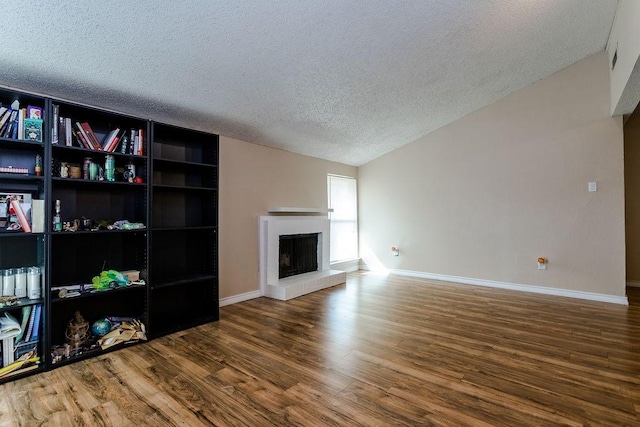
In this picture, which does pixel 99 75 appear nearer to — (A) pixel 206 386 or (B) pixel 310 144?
(A) pixel 206 386

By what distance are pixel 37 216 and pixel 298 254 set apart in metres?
3.26

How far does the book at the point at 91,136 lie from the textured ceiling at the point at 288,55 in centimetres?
31

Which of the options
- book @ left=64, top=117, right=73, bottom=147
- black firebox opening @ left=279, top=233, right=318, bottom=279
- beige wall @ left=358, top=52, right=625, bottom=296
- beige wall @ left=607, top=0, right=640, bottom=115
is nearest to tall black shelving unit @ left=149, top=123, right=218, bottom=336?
book @ left=64, top=117, right=73, bottom=147

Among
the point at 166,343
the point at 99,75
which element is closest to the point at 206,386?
the point at 166,343

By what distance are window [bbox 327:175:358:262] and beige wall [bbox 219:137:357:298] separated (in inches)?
40.9

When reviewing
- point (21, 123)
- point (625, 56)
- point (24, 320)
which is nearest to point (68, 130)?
point (21, 123)

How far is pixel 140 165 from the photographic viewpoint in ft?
9.96

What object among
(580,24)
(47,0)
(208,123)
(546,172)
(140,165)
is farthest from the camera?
(546,172)

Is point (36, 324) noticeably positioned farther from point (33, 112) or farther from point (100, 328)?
point (33, 112)

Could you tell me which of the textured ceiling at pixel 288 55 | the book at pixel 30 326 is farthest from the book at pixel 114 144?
the book at pixel 30 326

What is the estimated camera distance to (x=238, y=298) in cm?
408

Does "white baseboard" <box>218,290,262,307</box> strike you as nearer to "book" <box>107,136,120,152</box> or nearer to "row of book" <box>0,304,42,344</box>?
"row of book" <box>0,304,42,344</box>

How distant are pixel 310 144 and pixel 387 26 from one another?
2.33m

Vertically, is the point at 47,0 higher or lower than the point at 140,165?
higher
